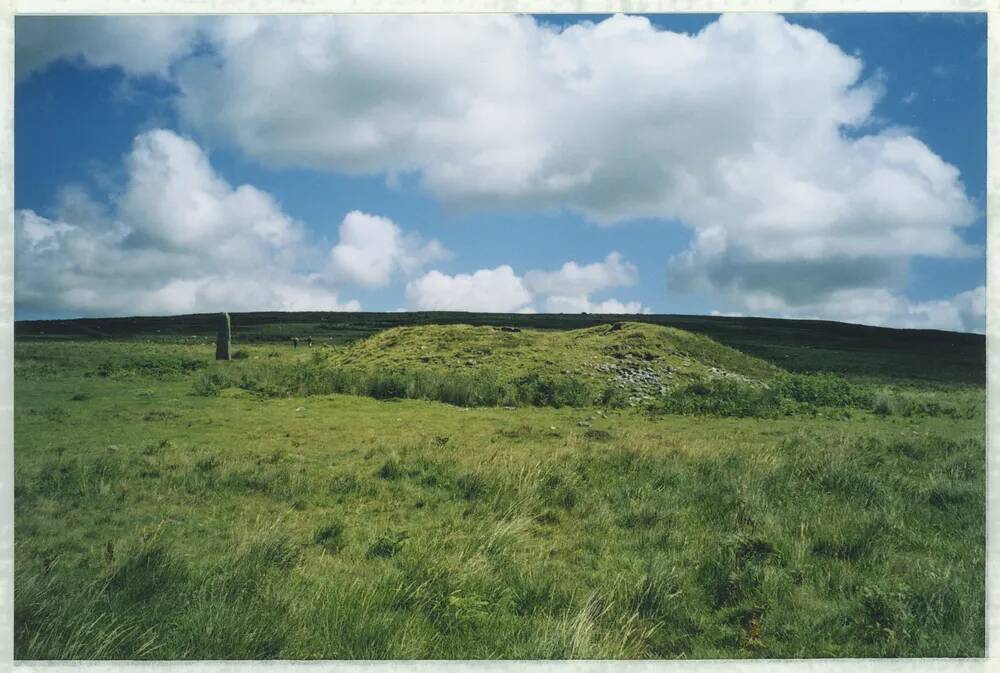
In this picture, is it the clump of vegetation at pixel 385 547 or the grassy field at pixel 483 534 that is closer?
the grassy field at pixel 483 534

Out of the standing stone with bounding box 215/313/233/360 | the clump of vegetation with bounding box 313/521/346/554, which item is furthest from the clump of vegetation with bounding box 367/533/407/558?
the standing stone with bounding box 215/313/233/360

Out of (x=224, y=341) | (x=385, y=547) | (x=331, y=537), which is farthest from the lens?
(x=224, y=341)

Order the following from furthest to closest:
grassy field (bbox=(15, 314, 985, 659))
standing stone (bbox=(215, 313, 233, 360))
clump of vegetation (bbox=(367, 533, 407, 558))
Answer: standing stone (bbox=(215, 313, 233, 360)), clump of vegetation (bbox=(367, 533, 407, 558)), grassy field (bbox=(15, 314, 985, 659))

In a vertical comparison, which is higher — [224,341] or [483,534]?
[224,341]

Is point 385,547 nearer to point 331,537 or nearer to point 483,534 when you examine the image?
point 331,537

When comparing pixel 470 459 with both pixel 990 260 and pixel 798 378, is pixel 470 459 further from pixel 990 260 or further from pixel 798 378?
pixel 798 378

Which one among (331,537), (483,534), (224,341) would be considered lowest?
(331,537)

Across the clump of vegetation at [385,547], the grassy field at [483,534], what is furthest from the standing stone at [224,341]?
the clump of vegetation at [385,547]

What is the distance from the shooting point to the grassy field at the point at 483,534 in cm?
481

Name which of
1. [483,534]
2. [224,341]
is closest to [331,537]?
[483,534]

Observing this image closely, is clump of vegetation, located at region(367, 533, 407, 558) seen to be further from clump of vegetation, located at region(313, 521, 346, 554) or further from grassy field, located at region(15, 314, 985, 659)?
clump of vegetation, located at region(313, 521, 346, 554)

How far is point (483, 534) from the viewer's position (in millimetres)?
6742

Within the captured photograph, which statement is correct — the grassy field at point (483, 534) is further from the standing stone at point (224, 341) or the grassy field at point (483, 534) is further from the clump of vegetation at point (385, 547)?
the standing stone at point (224, 341)

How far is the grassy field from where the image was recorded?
4809mm
